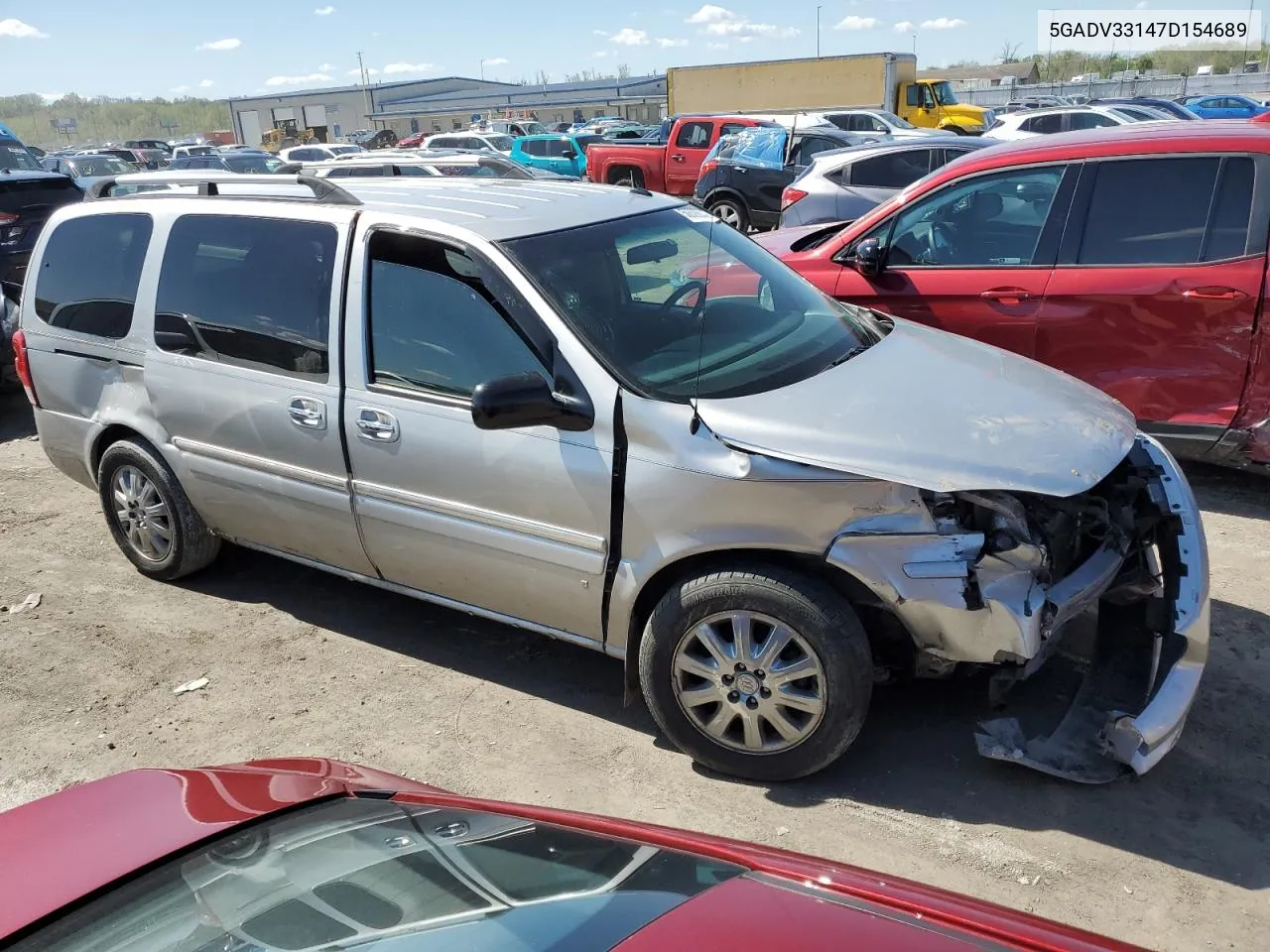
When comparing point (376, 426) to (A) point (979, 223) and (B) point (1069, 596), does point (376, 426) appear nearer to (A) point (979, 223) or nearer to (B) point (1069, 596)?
(B) point (1069, 596)

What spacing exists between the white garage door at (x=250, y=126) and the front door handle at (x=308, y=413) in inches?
2955

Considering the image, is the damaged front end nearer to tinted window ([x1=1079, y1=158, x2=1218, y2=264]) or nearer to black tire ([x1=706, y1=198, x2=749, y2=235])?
tinted window ([x1=1079, y1=158, x2=1218, y2=264])

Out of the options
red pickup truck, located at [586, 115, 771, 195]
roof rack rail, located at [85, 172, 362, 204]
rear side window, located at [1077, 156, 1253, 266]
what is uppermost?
roof rack rail, located at [85, 172, 362, 204]

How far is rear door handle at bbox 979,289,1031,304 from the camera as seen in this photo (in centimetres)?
544

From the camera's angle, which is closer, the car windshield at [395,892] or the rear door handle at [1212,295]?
the car windshield at [395,892]

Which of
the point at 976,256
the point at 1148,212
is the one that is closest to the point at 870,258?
the point at 976,256

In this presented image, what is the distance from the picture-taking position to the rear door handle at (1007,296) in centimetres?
544

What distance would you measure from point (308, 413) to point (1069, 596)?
2.84 metres

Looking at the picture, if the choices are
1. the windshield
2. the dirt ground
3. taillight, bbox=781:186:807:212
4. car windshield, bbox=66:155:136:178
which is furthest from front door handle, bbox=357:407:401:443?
the windshield

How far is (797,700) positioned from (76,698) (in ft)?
9.89

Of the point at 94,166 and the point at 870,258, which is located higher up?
the point at 870,258

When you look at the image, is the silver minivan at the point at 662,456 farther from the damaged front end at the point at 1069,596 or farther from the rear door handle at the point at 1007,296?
the rear door handle at the point at 1007,296

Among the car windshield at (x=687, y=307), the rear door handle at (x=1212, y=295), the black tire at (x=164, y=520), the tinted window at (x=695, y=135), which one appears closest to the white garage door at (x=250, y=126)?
the tinted window at (x=695, y=135)

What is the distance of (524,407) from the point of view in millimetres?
3330
